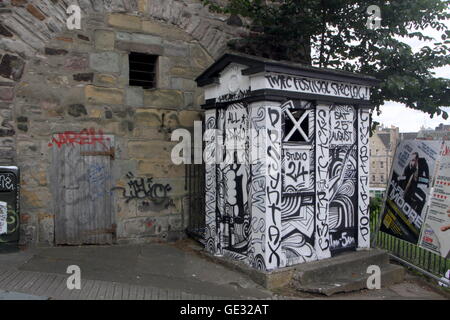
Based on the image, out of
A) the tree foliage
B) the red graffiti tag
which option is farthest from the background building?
the red graffiti tag

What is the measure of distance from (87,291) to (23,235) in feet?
7.60

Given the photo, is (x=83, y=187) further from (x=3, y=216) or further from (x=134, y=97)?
(x=134, y=97)

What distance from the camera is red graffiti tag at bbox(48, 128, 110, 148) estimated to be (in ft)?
21.7

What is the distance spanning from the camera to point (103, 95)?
6949 millimetres

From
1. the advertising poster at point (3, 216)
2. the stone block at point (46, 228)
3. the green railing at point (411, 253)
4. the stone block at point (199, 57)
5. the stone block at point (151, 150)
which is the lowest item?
the green railing at point (411, 253)

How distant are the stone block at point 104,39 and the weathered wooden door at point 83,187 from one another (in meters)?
1.44

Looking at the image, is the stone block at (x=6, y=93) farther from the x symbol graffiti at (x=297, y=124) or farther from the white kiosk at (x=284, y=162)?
the x symbol graffiti at (x=297, y=124)

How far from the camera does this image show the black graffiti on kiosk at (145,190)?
718 centimetres

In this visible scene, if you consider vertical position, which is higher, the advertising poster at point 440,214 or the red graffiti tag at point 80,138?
the red graffiti tag at point 80,138

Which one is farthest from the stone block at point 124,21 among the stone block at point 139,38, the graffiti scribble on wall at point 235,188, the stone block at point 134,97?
the graffiti scribble on wall at point 235,188

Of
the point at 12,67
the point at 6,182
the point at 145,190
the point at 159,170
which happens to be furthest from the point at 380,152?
the point at 6,182

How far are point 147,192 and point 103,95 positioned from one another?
181cm

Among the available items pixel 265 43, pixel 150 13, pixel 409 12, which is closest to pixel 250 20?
pixel 265 43

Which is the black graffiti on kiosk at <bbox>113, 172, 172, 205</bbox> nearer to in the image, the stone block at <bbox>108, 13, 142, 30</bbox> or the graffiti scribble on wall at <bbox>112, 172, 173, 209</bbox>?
the graffiti scribble on wall at <bbox>112, 172, 173, 209</bbox>
